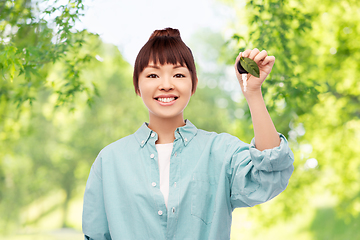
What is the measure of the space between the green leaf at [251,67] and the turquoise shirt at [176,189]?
358mm

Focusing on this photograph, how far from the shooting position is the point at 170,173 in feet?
5.26

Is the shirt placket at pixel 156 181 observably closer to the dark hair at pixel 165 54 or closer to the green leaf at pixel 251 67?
the dark hair at pixel 165 54

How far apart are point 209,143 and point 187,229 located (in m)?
0.42

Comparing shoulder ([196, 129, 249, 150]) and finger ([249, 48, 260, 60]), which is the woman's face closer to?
shoulder ([196, 129, 249, 150])

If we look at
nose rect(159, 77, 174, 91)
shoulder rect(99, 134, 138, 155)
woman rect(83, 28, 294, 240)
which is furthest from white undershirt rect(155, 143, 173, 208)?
nose rect(159, 77, 174, 91)

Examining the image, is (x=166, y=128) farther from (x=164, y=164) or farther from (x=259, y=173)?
(x=259, y=173)

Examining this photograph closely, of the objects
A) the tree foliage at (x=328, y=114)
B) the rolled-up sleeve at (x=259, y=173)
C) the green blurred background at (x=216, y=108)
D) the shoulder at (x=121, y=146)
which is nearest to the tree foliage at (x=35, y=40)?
the green blurred background at (x=216, y=108)

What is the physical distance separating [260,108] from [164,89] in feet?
1.60

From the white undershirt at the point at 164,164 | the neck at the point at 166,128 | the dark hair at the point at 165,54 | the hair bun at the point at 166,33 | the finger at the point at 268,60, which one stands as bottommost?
the white undershirt at the point at 164,164

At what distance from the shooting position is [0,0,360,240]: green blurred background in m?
3.85

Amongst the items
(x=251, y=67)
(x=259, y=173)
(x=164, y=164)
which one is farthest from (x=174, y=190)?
(x=251, y=67)

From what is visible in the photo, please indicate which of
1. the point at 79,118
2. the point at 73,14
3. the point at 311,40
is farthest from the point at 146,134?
the point at 79,118

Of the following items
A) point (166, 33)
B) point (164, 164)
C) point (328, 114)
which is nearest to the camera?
point (164, 164)

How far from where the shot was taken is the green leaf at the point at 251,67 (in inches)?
53.1
